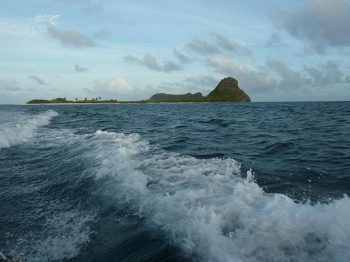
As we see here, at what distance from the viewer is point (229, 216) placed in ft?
19.2

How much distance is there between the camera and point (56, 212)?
745 centimetres

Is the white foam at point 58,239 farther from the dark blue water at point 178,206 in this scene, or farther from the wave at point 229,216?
the wave at point 229,216

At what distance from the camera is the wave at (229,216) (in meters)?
4.70

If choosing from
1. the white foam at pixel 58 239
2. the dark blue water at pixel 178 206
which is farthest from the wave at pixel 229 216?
the white foam at pixel 58 239

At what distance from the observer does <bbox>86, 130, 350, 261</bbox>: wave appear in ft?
15.4

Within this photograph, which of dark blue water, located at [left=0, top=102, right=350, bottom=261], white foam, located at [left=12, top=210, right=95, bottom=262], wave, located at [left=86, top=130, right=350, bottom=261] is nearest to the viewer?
wave, located at [left=86, top=130, right=350, bottom=261]

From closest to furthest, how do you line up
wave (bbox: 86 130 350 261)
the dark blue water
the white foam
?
wave (bbox: 86 130 350 261)
the dark blue water
the white foam

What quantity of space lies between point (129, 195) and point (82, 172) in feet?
11.1

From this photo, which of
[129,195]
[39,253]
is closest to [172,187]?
[129,195]

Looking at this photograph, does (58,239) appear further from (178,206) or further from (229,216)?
(229,216)

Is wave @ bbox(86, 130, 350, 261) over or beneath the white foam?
over

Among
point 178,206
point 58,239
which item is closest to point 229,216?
point 178,206

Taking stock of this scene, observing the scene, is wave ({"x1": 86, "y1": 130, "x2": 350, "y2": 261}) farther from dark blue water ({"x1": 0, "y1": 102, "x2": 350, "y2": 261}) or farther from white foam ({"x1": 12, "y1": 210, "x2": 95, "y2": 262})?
white foam ({"x1": 12, "y1": 210, "x2": 95, "y2": 262})

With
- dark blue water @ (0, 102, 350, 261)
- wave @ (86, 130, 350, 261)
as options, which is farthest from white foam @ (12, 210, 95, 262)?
wave @ (86, 130, 350, 261)
